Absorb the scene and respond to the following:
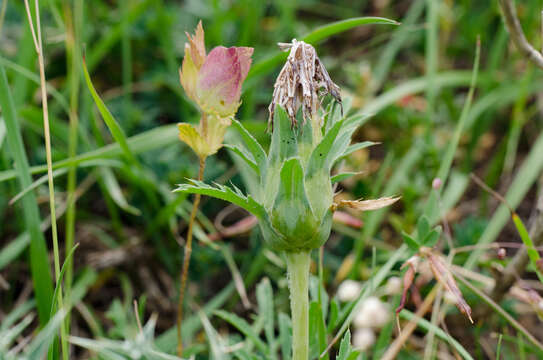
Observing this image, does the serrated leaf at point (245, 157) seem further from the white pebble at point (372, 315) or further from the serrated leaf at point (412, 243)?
the white pebble at point (372, 315)

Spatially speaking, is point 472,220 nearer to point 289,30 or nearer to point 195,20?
point 289,30

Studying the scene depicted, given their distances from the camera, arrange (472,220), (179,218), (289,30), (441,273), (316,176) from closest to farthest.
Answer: (316,176) → (441,273) → (472,220) → (179,218) → (289,30)

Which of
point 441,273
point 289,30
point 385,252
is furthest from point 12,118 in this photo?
point 289,30

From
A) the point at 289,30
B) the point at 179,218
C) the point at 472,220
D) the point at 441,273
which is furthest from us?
the point at 289,30

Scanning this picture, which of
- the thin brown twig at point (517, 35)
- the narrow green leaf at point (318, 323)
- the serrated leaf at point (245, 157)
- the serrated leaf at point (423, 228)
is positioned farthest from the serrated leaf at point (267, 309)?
the thin brown twig at point (517, 35)

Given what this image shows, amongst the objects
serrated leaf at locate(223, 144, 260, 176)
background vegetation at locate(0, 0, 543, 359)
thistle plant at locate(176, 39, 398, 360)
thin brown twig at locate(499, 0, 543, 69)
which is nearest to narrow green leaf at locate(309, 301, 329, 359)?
background vegetation at locate(0, 0, 543, 359)

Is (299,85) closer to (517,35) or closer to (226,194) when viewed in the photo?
(226,194)

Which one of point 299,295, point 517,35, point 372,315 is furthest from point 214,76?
point 372,315
